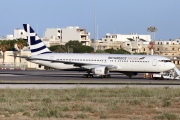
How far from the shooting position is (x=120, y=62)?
218 ft

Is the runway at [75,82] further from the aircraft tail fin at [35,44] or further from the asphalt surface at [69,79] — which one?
the aircraft tail fin at [35,44]

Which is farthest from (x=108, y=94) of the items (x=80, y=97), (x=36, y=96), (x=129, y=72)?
(x=129, y=72)

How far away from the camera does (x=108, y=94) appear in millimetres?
36719

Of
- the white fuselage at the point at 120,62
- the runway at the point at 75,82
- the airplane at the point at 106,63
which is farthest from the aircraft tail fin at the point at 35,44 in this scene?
the runway at the point at 75,82

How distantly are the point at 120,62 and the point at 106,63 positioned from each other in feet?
5.85

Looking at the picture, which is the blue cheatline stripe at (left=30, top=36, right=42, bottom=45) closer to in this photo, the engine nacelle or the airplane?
the airplane

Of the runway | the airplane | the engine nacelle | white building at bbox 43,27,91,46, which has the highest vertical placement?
white building at bbox 43,27,91,46

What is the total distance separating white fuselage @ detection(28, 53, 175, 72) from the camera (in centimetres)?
6588

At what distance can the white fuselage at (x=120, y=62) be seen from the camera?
65.9 meters

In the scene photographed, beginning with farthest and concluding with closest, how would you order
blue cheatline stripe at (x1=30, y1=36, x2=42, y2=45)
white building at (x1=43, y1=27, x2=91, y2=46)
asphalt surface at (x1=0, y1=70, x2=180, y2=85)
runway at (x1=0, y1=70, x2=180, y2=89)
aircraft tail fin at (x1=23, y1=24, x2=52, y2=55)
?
white building at (x1=43, y1=27, x2=91, y2=46), blue cheatline stripe at (x1=30, y1=36, x2=42, y2=45), aircraft tail fin at (x1=23, y1=24, x2=52, y2=55), asphalt surface at (x1=0, y1=70, x2=180, y2=85), runway at (x1=0, y1=70, x2=180, y2=89)

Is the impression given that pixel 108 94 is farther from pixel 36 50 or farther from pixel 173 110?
pixel 36 50

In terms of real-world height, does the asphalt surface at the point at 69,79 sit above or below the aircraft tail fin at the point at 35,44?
below

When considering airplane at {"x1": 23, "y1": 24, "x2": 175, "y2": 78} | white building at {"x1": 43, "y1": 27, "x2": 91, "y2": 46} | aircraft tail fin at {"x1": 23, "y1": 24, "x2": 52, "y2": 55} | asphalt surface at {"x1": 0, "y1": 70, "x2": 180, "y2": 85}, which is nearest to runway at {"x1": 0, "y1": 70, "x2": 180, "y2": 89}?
asphalt surface at {"x1": 0, "y1": 70, "x2": 180, "y2": 85}

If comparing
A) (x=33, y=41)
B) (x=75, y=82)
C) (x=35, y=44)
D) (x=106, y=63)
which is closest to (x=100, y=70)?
(x=106, y=63)
